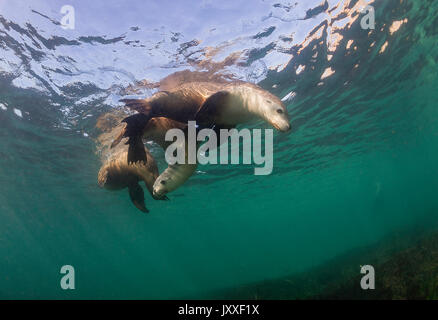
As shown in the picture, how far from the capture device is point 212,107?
12.3 feet

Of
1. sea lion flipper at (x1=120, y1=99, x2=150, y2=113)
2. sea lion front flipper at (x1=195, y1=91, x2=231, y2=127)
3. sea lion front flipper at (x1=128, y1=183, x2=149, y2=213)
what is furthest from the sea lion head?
sea lion front flipper at (x1=128, y1=183, x2=149, y2=213)

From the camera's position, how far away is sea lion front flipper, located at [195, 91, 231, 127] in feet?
12.2

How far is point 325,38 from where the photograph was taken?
8.96 metres

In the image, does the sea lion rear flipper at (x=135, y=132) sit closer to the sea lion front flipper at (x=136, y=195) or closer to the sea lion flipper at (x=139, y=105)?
the sea lion flipper at (x=139, y=105)

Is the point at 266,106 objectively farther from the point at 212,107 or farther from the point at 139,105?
the point at 139,105

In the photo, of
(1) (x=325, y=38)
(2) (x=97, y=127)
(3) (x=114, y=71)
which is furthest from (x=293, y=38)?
(2) (x=97, y=127)

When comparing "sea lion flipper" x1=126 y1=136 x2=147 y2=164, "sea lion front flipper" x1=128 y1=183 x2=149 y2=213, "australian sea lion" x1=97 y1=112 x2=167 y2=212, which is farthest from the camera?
"sea lion front flipper" x1=128 y1=183 x2=149 y2=213

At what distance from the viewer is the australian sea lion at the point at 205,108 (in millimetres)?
3721

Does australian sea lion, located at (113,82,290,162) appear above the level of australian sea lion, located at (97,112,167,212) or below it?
above

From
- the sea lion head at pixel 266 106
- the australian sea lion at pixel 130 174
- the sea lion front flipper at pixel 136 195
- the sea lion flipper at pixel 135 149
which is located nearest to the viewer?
the sea lion head at pixel 266 106

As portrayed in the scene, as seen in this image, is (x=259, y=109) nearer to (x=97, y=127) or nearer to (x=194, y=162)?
(x=194, y=162)

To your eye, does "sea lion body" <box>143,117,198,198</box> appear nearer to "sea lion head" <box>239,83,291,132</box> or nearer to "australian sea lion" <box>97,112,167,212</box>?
"australian sea lion" <box>97,112,167,212</box>

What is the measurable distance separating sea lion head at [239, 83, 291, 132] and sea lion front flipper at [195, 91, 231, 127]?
0.30 metres

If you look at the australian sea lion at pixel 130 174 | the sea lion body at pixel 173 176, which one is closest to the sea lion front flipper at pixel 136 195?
the australian sea lion at pixel 130 174
